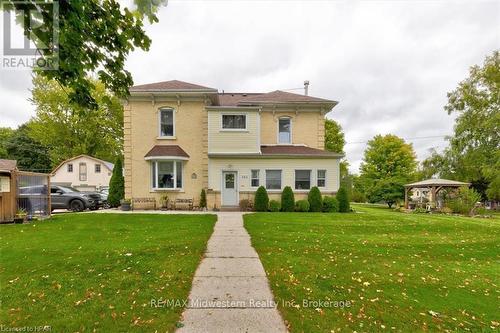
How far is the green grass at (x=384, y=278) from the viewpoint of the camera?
304cm

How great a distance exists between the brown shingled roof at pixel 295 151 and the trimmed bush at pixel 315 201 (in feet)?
7.55

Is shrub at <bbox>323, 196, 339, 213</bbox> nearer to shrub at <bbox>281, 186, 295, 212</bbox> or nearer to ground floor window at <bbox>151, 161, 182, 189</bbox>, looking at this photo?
shrub at <bbox>281, 186, 295, 212</bbox>

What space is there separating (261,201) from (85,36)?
11.9 meters

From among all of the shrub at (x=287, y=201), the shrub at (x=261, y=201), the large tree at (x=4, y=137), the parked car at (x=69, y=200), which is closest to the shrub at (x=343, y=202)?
the shrub at (x=287, y=201)

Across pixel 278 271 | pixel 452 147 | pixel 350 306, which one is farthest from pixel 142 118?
pixel 452 147

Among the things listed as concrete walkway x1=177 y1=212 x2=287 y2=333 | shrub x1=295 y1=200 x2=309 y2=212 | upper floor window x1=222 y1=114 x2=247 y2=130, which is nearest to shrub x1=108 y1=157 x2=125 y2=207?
upper floor window x1=222 y1=114 x2=247 y2=130

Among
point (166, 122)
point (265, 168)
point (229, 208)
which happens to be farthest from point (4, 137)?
point (265, 168)

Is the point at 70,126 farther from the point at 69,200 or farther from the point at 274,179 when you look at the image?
the point at 274,179

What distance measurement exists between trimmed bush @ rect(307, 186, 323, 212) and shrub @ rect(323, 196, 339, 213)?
0.98 ft

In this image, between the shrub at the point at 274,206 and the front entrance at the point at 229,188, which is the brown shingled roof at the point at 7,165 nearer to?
the front entrance at the point at 229,188

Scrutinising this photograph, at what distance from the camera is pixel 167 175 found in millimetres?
15070

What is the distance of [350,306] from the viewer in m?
3.31

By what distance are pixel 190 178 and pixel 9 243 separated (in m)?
9.25

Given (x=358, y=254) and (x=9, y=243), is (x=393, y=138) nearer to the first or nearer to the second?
(x=358, y=254)
